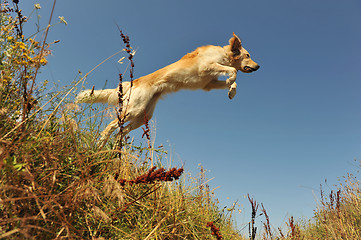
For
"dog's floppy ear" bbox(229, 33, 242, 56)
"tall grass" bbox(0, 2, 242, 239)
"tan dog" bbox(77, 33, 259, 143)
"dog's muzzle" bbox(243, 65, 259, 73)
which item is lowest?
"tall grass" bbox(0, 2, 242, 239)

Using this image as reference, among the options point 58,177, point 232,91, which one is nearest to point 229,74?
point 232,91

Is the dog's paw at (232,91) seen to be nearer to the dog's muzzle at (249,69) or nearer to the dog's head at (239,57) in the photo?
the dog's head at (239,57)

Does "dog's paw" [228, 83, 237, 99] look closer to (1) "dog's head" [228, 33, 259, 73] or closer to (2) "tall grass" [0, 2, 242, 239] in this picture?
(1) "dog's head" [228, 33, 259, 73]

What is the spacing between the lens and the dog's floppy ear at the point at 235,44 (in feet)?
21.0

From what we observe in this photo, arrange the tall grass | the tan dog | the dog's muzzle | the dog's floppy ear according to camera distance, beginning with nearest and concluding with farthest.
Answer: the tall grass
the tan dog
the dog's floppy ear
the dog's muzzle

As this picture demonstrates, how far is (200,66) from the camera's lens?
5.64 metres

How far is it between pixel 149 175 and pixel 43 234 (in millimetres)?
719

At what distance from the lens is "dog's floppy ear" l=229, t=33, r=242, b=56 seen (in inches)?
252

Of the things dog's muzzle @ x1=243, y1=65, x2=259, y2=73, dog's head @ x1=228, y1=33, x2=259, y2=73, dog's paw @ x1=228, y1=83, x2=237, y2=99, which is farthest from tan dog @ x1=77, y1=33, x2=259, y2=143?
dog's muzzle @ x1=243, y1=65, x2=259, y2=73

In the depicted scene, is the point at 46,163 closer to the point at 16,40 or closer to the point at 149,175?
the point at 149,175

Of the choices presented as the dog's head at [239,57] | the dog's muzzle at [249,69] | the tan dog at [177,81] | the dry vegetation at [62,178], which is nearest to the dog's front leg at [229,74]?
the tan dog at [177,81]

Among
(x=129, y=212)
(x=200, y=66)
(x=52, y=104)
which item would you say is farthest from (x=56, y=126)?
(x=200, y=66)

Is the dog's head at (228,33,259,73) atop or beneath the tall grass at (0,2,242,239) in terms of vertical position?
atop

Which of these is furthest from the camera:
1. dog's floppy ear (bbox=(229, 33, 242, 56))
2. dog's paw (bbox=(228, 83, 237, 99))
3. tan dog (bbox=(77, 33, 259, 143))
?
dog's floppy ear (bbox=(229, 33, 242, 56))
